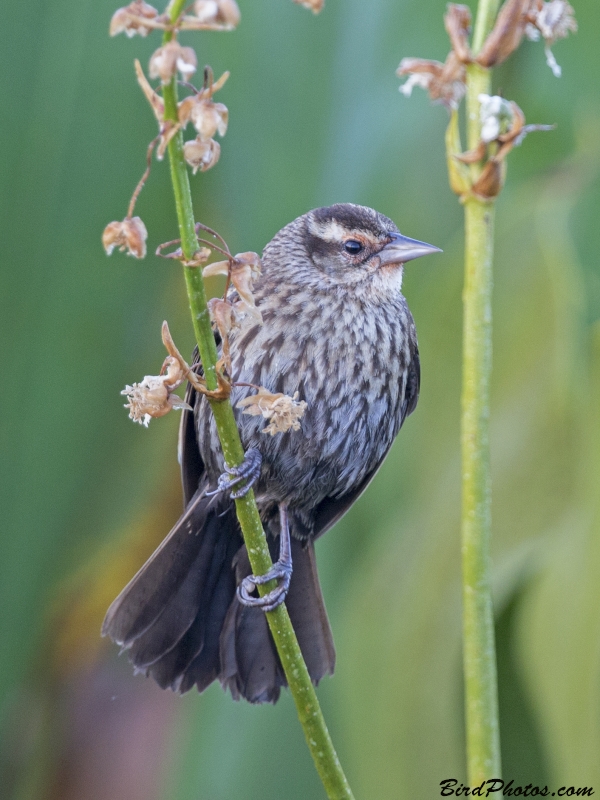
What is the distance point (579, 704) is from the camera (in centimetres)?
115

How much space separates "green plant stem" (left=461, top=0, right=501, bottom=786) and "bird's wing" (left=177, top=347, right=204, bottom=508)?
515mm

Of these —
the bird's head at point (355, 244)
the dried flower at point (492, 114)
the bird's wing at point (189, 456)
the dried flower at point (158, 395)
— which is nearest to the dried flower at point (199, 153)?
the dried flower at point (158, 395)

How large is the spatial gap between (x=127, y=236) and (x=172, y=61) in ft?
0.37

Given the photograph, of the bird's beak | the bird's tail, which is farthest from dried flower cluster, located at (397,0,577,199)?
the bird's tail

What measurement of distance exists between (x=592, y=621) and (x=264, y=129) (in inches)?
37.3

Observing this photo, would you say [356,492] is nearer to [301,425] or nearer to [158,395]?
[301,425]

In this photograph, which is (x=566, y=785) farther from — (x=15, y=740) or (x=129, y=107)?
(x=129, y=107)

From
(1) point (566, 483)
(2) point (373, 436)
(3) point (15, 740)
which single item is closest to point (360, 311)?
(2) point (373, 436)

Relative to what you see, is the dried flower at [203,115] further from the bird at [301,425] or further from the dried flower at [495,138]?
the bird at [301,425]

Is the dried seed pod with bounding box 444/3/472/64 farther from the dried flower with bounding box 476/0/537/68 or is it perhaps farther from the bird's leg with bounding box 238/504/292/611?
the bird's leg with bounding box 238/504/292/611

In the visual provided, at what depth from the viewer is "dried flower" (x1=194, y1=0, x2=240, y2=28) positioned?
54 cm

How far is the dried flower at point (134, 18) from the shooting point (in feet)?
1.77

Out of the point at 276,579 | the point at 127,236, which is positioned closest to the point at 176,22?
the point at 127,236

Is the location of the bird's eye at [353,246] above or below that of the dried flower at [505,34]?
below
